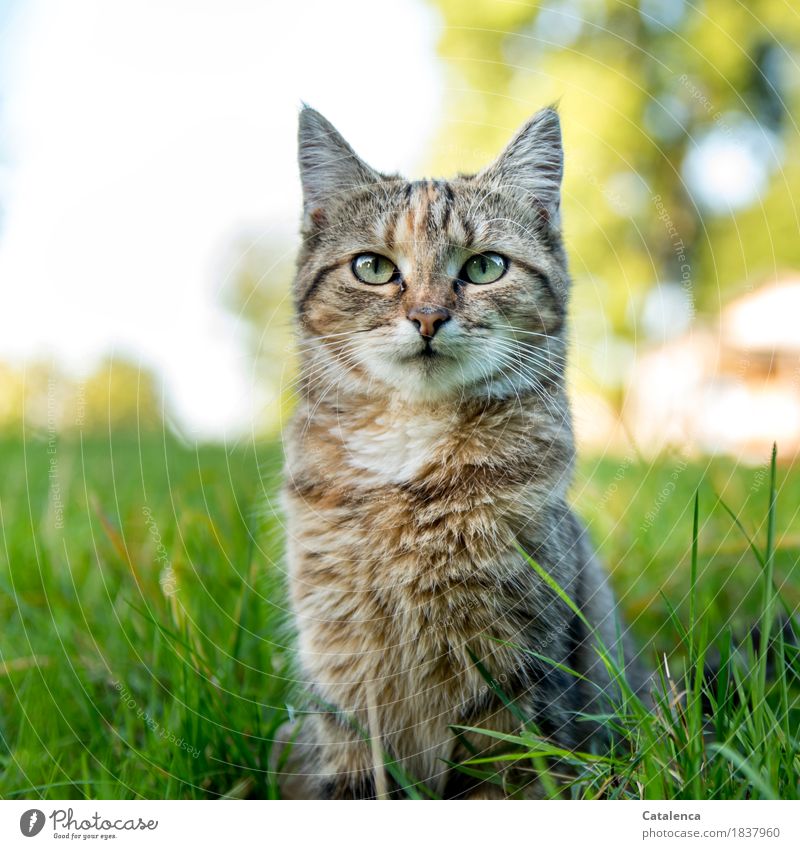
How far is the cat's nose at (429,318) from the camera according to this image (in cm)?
178

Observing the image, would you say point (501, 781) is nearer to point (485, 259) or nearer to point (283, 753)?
point (283, 753)

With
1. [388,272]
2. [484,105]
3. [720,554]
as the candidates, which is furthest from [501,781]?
[484,105]

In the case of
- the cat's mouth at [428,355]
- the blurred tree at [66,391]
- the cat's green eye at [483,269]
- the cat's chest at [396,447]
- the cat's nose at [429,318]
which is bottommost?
the cat's chest at [396,447]

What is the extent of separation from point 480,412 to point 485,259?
0.39 meters

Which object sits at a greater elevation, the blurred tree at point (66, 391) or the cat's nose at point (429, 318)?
the cat's nose at point (429, 318)

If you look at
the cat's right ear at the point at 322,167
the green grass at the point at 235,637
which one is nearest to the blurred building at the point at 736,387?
the green grass at the point at 235,637

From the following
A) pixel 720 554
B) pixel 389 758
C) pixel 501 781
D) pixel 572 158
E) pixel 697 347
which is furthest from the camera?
pixel 697 347

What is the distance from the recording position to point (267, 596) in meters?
2.40

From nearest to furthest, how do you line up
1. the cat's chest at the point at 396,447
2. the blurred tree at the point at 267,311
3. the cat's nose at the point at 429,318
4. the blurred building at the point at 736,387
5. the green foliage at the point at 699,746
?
the green foliage at the point at 699,746
the cat's nose at the point at 429,318
the cat's chest at the point at 396,447
the blurred tree at the point at 267,311
the blurred building at the point at 736,387

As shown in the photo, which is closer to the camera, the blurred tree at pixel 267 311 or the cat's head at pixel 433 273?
the cat's head at pixel 433 273

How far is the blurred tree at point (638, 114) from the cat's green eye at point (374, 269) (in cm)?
51

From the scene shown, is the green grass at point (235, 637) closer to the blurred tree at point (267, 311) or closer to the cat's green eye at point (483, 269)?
the blurred tree at point (267, 311)

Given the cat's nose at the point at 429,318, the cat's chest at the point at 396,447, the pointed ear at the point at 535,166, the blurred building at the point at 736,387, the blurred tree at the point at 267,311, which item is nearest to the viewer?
the cat's nose at the point at 429,318

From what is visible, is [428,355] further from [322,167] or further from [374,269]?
[322,167]
